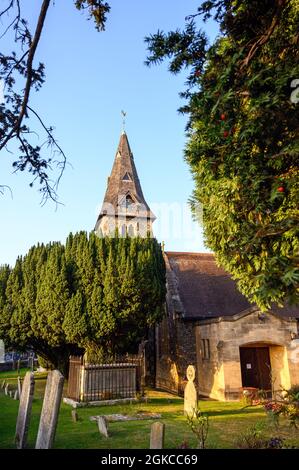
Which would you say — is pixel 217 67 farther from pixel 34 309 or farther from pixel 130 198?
pixel 130 198

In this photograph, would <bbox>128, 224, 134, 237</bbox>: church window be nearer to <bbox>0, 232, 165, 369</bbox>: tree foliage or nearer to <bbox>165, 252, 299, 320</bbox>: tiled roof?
<bbox>165, 252, 299, 320</bbox>: tiled roof

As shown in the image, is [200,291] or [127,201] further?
[127,201]

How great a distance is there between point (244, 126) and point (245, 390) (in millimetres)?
16100

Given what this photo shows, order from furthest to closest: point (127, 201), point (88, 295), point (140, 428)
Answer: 1. point (127, 201)
2. point (88, 295)
3. point (140, 428)

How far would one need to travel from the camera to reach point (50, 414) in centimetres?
669

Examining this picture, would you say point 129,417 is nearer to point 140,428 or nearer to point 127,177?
point 140,428

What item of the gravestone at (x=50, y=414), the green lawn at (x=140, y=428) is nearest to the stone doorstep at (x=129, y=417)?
the green lawn at (x=140, y=428)

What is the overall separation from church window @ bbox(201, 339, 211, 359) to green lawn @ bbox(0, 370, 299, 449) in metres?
4.34

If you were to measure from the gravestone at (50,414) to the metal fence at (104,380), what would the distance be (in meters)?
9.68

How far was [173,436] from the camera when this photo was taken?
364 inches

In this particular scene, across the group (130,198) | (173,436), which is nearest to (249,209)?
(173,436)

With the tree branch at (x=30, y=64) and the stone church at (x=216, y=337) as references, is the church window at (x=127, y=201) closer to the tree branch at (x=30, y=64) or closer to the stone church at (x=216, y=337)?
the stone church at (x=216, y=337)

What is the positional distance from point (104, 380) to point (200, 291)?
32.8 ft

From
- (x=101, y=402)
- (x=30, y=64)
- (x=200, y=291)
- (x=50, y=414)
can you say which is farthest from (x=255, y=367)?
(x=30, y=64)
